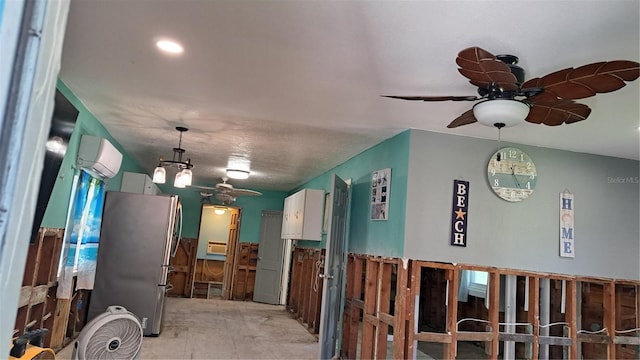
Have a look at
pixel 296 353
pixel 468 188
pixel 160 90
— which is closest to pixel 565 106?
pixel 468 188

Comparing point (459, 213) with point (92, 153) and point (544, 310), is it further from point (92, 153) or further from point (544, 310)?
point (92, 153)

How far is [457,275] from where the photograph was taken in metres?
3.97

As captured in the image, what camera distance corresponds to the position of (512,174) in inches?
167

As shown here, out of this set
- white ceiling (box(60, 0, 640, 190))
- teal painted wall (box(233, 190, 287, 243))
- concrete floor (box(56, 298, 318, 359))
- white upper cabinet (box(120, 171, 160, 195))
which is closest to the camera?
white ceiling (box(60, 0, 640, 190))

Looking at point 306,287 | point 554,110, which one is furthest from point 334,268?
point 554,110

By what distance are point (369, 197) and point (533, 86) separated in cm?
→ 282

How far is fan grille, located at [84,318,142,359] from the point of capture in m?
3.14

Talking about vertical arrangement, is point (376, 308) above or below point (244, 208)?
below

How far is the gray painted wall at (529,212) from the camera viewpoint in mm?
4062

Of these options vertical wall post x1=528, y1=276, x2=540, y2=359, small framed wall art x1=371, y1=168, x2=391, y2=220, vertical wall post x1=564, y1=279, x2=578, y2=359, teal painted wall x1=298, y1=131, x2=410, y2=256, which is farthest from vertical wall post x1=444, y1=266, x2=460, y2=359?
vertical wall post x1=564, y1=279, x2=578, y2=359

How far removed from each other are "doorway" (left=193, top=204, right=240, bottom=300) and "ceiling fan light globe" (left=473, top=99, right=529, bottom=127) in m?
8.22

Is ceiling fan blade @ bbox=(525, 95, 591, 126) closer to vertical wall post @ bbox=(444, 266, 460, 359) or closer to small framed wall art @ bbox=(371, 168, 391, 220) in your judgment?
vertical wall post @ bbox=(444, 266, 460, 359)

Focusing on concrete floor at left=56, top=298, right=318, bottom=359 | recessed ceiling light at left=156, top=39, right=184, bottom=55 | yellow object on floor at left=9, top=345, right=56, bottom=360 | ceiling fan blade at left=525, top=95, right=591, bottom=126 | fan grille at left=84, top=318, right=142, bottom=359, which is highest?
recessed ceiling light at left=156, top=39, right=184, bottom=55

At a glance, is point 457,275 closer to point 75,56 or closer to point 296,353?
point 296,353
